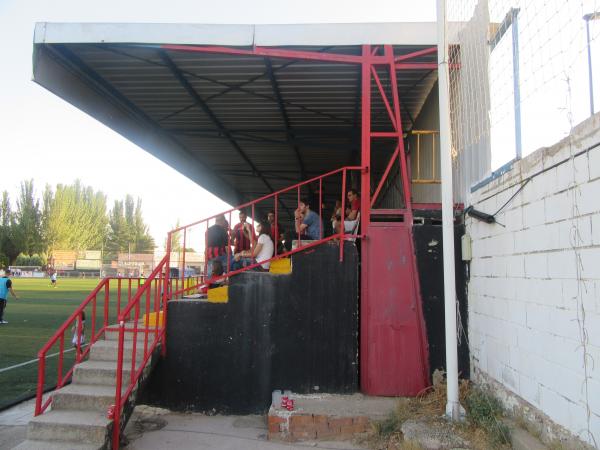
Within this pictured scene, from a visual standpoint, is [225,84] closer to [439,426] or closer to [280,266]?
[280,266]

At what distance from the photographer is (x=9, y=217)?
75.9 meters

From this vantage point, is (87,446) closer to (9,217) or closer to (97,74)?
(97,74)

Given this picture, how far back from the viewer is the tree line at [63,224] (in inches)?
2987

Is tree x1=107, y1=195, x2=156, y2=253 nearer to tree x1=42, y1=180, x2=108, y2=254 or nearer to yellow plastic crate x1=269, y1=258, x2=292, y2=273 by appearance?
tree x1=42, y1=180, x2=108, y2=254

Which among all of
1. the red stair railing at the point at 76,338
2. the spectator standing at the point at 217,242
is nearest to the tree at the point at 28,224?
the red stair railing at the point at 76,338

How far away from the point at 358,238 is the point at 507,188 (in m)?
2.31

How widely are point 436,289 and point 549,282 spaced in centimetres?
242

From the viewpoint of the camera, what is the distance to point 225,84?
8.81 meters

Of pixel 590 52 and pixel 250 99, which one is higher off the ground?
pixel 250 99

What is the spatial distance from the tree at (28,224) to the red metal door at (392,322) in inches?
3186

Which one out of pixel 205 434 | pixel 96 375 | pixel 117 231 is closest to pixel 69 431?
pixel 96 375

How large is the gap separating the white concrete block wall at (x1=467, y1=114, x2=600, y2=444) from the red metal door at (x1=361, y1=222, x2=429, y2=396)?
0.90 m

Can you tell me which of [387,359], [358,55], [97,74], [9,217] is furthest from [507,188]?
[9,217]

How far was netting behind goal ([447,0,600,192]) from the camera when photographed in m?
3.97
